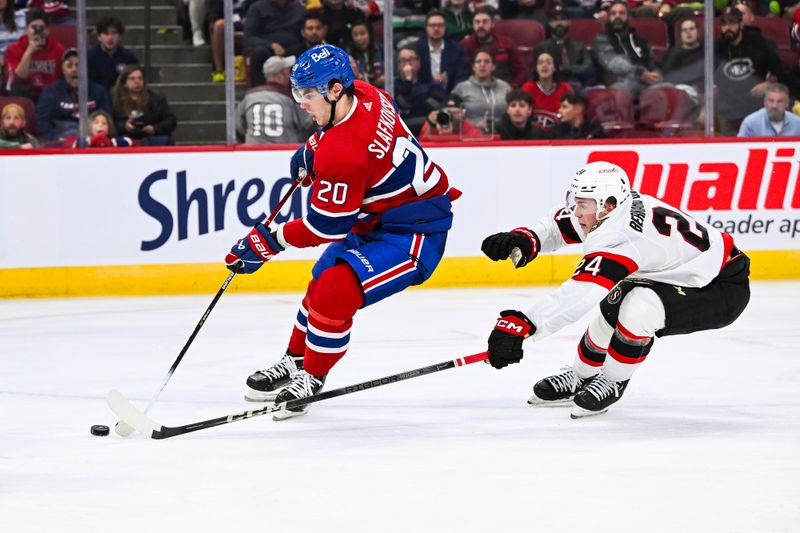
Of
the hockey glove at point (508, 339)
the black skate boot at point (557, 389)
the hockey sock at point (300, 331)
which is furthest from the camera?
the hockey sock at point (300, 331)

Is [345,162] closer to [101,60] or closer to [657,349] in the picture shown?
[657,349]

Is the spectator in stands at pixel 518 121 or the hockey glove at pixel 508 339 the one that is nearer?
the hockey glove at pixel 508 339

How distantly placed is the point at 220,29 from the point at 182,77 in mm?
364

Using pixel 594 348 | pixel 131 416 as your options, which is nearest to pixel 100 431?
pixel 131 416

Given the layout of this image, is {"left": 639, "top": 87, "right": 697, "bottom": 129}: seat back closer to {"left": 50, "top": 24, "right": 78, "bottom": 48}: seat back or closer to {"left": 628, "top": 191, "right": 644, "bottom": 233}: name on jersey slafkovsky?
{"left": 50, "top": 24, "right": 78, "bottom": 48}: seat back

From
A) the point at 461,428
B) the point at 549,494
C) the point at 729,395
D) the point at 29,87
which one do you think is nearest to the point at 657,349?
the point at 729,395

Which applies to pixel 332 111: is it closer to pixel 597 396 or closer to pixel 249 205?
pixel 597 396

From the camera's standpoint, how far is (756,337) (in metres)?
5.50

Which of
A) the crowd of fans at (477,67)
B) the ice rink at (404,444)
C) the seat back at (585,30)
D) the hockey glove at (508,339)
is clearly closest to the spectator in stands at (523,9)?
the crowd of fans at (477,67)

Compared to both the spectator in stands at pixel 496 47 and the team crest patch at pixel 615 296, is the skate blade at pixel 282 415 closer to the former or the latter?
the team crest patch at pixel 615 296

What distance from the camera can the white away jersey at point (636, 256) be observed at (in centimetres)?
360

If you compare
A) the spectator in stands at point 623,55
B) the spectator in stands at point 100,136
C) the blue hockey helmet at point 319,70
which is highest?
the blue hockey helmet at point 319,70

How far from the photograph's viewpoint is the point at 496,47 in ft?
24.5

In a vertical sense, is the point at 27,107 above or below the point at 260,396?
above
